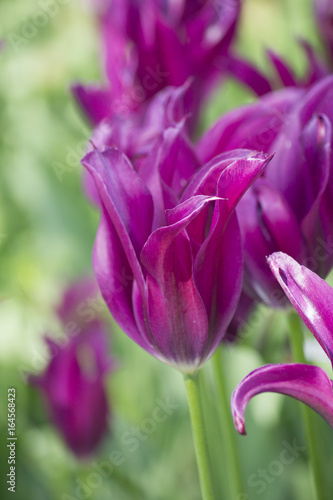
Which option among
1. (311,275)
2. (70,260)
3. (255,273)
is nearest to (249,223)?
(255,273)

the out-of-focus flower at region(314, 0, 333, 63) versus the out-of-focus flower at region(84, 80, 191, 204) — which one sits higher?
the out-of-focus flower at region(84, 80, 191, 204)

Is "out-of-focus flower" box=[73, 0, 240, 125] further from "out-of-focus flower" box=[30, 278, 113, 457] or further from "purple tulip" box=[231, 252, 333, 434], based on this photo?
"purple tulip" box=[231, 252, 333, 434]

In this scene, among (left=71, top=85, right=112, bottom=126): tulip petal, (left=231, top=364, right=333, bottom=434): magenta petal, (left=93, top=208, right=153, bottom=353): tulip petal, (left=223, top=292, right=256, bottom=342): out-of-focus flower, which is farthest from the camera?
(left=71, top=85, right=112, bottom=126): tulip petal

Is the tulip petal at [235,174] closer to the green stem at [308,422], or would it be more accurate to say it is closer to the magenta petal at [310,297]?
the magenta petal at [310,297]

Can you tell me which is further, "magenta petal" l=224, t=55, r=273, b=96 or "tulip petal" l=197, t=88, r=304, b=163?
"magenta petal" l=224, t=55, r=273, b=96

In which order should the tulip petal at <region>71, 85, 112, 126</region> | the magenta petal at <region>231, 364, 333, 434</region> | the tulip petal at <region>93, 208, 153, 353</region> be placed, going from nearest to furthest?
1. the magenta petal at <region>231, 364, 333, 434</region>
2. the tulip petal at <region>93, 208, 153, 353</region>
3. the tulip petal at <region>71, 85, 112, 126</region>

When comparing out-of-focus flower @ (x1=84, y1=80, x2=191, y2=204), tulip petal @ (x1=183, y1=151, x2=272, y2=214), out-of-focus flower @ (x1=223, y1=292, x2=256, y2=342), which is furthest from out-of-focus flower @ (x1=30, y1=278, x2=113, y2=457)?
tulip petal @ (x1=183, y1=151, x2=272, y2=214)

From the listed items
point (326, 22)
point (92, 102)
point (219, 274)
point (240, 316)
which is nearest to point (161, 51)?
point (92, 102)
